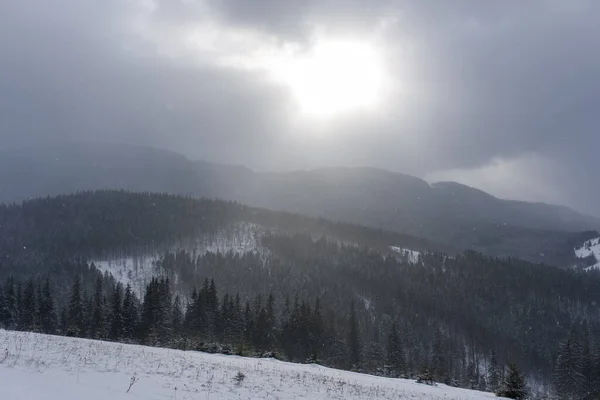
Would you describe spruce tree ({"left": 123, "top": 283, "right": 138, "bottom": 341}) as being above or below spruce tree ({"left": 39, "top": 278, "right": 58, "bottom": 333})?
above

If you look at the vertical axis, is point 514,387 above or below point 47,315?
above

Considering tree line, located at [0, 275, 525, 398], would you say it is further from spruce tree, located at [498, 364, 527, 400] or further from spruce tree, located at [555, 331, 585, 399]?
spruce tree, located at [498, 364, 527, 400]

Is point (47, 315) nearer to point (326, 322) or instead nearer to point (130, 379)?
point (326, 322)

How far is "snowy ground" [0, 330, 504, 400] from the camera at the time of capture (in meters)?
13.3

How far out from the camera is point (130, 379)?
16.8m

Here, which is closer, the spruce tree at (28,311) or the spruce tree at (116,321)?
the spruce tree at (116,321)


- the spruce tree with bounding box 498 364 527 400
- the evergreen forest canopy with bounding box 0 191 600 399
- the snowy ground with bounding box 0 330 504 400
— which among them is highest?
the snowy ground with bounding box 0 330 504 400

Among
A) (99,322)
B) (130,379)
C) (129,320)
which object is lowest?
(99,322)

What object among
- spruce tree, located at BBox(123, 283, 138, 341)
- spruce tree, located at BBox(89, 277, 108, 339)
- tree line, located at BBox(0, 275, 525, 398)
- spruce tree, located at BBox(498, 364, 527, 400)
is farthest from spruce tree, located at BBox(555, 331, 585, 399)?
spruce tree, located at BBox(89, 277, 108, 339)

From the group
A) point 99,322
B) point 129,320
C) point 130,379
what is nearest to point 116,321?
point 129,320

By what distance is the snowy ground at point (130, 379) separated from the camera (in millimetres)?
13312

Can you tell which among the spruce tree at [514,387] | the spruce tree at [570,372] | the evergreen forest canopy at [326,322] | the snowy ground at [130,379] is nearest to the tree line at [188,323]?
the evergreen forest canopy at [326,322]

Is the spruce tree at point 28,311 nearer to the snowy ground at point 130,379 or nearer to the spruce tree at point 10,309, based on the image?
the spruce tree at point 10,309

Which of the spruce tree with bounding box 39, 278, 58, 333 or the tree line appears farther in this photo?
the spruce tree with bounding box 39, 278, 58, 333
